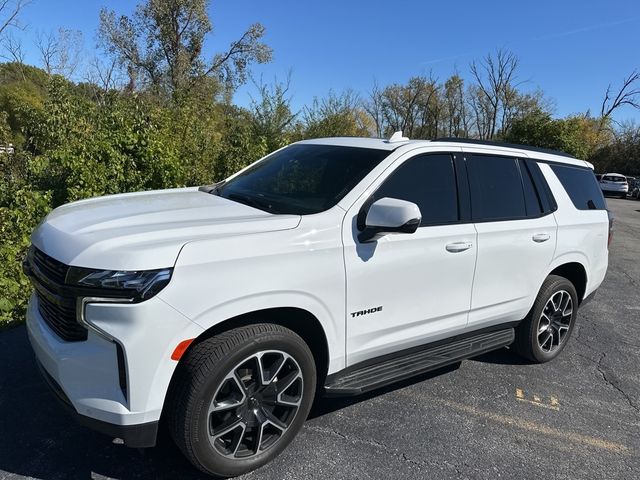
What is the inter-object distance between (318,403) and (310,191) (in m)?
1.54

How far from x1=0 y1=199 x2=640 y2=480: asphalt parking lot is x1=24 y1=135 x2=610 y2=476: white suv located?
1.24ft

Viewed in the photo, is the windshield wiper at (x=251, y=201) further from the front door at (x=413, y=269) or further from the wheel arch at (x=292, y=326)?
the wheel arch at (x=292, y=326)

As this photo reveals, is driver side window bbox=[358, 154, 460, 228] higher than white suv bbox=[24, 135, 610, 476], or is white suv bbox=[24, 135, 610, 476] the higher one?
driver side window bbox=[358, 154, 460, 228]

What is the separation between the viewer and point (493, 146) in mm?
3986

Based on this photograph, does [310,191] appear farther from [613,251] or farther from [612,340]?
[613,251]

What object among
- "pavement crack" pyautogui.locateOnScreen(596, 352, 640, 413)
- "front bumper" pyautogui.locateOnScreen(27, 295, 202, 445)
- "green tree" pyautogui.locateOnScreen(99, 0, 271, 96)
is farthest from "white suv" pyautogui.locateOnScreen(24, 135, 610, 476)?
"green tree" pyautogui.locateOnScreen(99, 0, 271, 96)

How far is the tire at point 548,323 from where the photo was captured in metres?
4.26

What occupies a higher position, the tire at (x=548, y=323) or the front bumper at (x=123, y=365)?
the front bumper at (x=123, y=365)

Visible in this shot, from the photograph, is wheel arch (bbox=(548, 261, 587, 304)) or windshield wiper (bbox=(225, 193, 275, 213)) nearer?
windshield wiper (bbox=(225, 193, 275, 213))

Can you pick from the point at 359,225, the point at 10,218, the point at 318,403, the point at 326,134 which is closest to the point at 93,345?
the point at 359,225

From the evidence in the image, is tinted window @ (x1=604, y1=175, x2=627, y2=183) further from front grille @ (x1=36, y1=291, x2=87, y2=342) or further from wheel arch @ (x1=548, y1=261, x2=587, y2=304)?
front grille @ (x1=36, y1=291, x2=87, y2=342)

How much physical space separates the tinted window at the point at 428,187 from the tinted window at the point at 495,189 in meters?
0.24

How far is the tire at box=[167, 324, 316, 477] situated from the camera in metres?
2.42

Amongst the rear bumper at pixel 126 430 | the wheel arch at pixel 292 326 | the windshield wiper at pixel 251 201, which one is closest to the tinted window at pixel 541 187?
the windshield wiper at pixel 251 201
